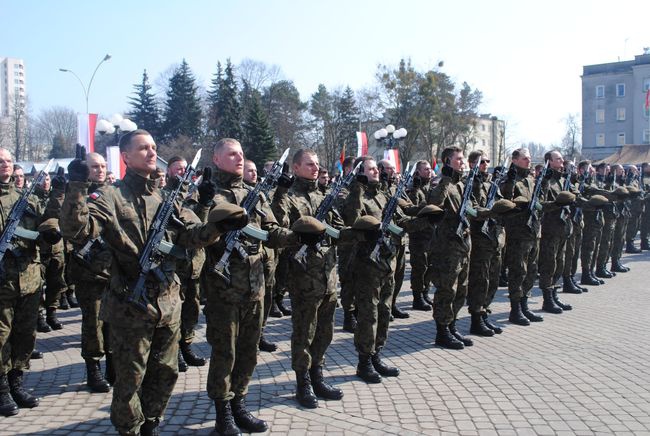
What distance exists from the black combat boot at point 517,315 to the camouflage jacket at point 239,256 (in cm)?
493

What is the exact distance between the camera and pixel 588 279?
1192 centimetres

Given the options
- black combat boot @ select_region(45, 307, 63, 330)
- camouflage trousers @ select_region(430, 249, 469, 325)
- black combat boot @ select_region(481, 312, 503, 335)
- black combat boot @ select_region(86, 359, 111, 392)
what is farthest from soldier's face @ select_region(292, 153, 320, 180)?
black combat boot @ select_region(45, 307, 63, 330)

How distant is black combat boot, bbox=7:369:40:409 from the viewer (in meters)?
5.35

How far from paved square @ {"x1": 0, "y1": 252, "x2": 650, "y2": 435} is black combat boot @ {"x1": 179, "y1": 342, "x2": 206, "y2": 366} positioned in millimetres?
156

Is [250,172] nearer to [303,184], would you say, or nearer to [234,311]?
[303,184]

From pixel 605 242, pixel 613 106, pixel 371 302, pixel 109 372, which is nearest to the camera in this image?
pixel 371 302

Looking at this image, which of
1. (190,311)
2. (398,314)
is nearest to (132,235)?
(190,311)

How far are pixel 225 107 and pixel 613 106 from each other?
48.0 m

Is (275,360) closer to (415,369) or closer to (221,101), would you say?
(415,369)

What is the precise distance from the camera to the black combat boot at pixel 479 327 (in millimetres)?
7852

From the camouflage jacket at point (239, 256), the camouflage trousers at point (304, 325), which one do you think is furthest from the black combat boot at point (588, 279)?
the camouflage jacket at point (239, 256)

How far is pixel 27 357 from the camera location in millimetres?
→ 5461

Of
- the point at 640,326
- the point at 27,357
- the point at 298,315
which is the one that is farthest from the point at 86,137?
the point at 640,326

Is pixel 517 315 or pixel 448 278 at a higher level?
pixel 448 278
